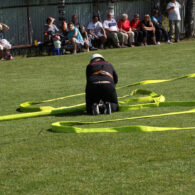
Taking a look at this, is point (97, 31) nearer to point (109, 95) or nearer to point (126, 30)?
point (126, 30)

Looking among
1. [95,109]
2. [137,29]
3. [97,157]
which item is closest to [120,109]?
[95,109]

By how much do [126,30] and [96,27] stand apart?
1.47 meters

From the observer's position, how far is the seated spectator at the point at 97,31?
2206 centimetres

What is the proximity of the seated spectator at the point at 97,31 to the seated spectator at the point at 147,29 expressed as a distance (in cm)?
195

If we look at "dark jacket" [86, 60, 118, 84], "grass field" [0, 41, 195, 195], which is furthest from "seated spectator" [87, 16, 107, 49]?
"dark jacket" [86, 60, 118, 84]

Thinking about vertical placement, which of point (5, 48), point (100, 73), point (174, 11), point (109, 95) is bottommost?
point (109, 95)

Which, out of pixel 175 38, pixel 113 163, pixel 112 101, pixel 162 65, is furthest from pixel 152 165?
pixel 175 38

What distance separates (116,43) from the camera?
2242 centimetres

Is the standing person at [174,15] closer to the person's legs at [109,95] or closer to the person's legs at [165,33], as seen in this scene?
the person's legs at [165,33]

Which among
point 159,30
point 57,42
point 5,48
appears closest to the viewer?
point 5,48

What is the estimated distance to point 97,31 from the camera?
22281mm

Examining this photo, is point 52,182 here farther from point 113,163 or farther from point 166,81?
point 166,81

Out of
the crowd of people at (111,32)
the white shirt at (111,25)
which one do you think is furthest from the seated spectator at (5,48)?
the white shirt at (111,25)

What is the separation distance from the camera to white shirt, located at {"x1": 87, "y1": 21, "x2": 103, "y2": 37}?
2212cm
